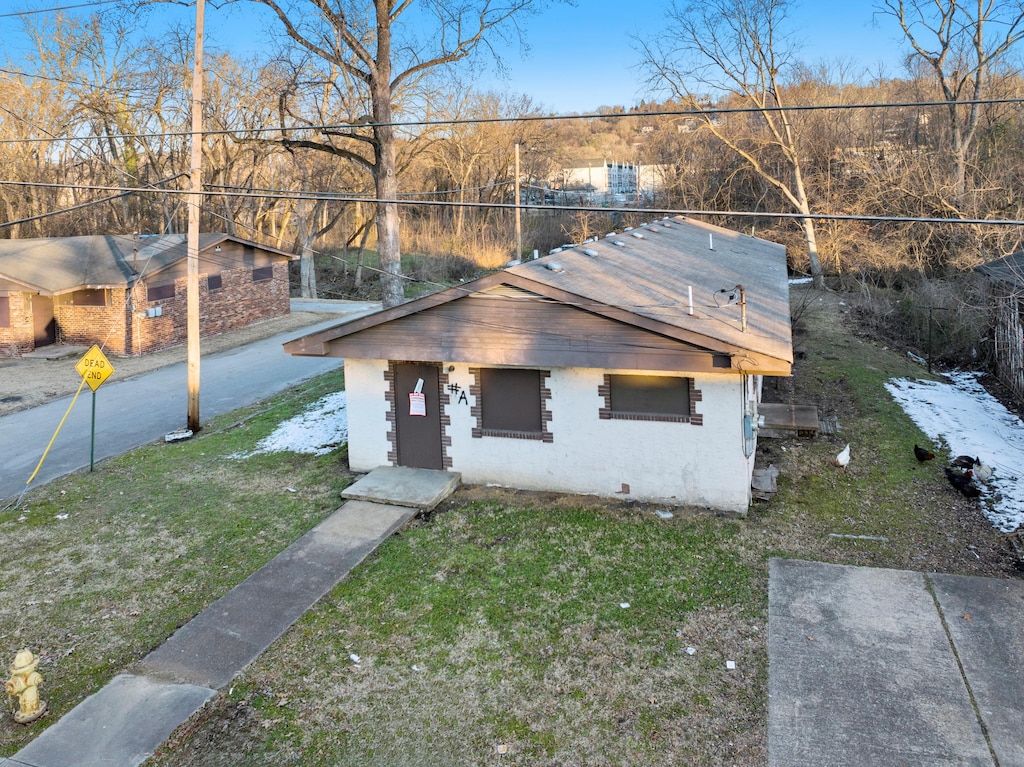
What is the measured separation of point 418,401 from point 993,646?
27.5 ft

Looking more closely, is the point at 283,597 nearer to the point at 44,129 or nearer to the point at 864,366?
the point at 864,366

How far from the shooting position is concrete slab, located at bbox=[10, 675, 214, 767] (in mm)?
6555

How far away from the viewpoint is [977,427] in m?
15.7

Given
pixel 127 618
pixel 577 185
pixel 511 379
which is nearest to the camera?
pixel 127 618

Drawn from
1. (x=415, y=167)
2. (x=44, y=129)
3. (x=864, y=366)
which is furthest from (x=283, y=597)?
(x=415, y=167)

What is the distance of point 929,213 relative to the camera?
33562 mm

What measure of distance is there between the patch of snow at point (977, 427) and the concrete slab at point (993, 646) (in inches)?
88.7

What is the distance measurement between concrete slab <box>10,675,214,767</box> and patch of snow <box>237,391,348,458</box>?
7.33m

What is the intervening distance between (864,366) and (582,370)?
40.3ft

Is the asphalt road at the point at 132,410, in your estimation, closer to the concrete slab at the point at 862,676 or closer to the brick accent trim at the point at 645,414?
the brick accent trim at the point at 645,414

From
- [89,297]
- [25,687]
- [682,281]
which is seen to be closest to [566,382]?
[682,281]

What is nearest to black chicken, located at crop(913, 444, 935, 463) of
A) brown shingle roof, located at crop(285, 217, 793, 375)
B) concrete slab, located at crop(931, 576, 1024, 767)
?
brown shingle roof, located at crop(285, 217, 793, 375)

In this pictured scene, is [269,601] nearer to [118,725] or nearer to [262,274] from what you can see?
[118,725]

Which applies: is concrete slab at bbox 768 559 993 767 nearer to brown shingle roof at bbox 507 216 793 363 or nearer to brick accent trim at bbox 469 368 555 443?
brown shingle roof at bbox 507 216 793 363
